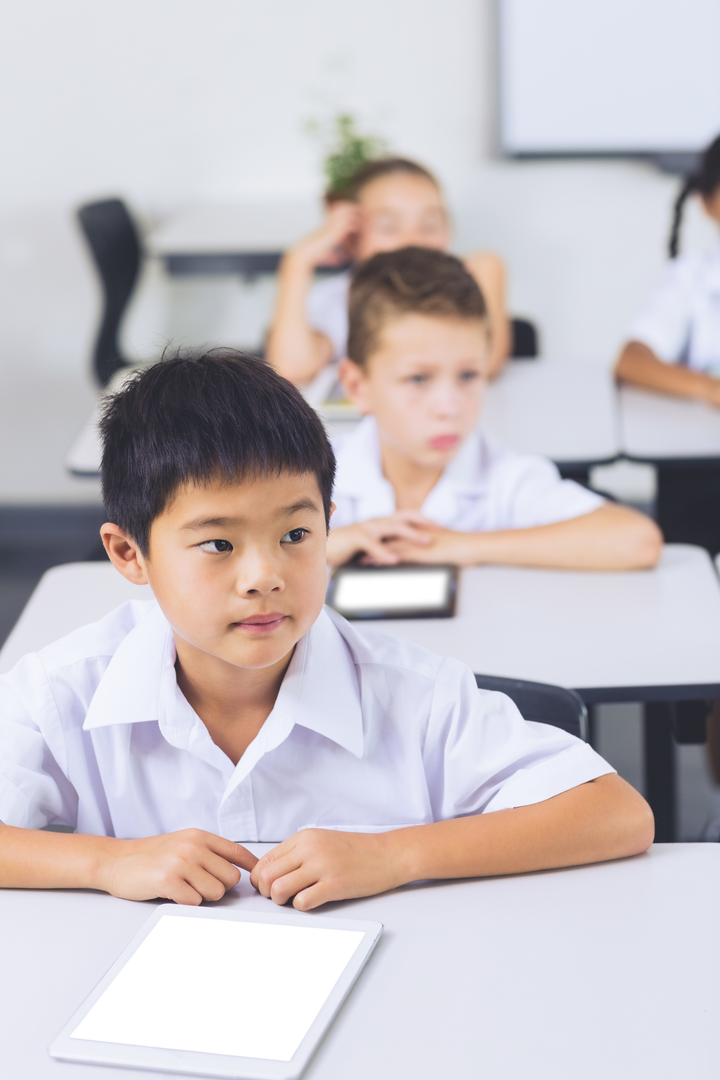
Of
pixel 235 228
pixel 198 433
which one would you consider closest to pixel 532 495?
pixel 198 433

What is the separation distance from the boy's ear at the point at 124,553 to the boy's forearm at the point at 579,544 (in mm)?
771

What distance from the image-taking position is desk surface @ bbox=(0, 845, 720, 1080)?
0.77 meters

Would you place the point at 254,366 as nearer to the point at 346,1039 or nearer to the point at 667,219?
the point at 346,1039

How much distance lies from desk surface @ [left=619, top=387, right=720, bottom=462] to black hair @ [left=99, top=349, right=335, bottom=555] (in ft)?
4.26

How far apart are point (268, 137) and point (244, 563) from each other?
10.3 ft

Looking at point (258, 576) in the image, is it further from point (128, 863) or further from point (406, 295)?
point (406, 295)

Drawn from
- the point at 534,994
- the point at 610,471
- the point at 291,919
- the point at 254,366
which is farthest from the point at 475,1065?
the point at 610,471

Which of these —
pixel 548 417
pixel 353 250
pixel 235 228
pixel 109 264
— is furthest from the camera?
pixel 235 228

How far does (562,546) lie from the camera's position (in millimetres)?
1753

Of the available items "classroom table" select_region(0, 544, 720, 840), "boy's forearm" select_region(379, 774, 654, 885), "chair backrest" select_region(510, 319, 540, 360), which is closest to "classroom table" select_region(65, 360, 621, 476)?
"chair backrest" select_region(510, 319, 540, 360)

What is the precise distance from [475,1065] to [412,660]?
39 cm

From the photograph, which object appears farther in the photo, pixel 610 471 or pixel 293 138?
pixel 610 471

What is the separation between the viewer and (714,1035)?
784 millimetres

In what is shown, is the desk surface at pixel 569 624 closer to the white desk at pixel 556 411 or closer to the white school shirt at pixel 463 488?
the white school shirt at pixel 463 488
